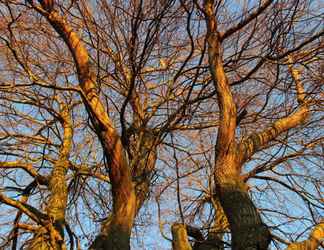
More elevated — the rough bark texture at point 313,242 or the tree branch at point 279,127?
the tree branch at point 279,127

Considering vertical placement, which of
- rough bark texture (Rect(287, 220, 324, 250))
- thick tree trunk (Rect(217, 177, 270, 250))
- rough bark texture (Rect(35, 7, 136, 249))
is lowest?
rough bark texture (Rect(287, 220, 324, 250))

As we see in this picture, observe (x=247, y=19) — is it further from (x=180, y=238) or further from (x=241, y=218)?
(x=180, y=238)

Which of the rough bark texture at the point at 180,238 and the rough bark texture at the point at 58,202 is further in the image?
the rough bark texture at the point at 58,202

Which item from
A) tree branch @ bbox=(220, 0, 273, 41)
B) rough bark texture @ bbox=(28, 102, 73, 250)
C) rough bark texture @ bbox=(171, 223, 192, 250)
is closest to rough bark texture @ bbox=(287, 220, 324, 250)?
rough bark texture @ bbox=(171, 223, 192, 250)

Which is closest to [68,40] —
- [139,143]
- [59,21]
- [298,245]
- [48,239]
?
[59,21]

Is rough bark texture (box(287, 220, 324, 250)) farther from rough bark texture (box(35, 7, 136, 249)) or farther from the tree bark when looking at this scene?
rough bark texture (box(35, 7, 136, 249))

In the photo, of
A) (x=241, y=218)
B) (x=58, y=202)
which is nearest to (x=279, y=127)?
(x=241, y=218)

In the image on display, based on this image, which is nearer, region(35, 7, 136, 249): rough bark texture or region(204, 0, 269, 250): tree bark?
region(204, 0, 269, 250): tree bark

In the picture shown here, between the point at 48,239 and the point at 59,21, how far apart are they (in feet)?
6.44

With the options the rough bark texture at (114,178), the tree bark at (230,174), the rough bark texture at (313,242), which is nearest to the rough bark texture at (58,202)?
the rough bark texture at (114,178)

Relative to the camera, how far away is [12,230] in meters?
4.15

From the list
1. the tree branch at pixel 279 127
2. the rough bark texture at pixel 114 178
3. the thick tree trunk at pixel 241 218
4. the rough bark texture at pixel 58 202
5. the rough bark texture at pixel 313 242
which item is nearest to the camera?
the rough bark texture at pixel 313 242

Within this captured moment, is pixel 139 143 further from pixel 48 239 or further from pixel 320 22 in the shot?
pixel 320 22

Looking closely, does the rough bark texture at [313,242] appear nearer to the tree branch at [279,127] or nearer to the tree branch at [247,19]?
the tree branch at [279,127]
